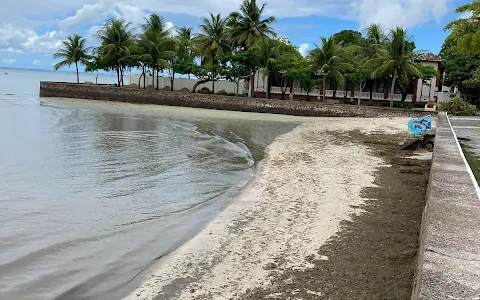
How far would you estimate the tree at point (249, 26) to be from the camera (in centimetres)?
4422

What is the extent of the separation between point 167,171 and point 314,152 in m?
5.73

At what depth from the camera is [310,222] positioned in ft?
23.9

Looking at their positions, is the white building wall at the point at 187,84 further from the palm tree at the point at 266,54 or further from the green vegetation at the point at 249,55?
the palm tree at the point at 266,54

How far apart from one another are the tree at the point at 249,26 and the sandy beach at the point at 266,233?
33065 millimetres

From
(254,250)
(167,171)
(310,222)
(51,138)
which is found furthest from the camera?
(51,138)

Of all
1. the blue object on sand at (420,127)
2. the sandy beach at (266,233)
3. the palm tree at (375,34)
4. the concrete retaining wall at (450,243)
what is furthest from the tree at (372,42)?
the concrete retaining wall at (450,243)

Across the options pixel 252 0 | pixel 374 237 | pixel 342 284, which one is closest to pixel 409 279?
pixel 342 284

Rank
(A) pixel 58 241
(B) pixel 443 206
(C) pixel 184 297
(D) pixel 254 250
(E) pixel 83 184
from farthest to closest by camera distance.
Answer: (E) pixel 83 184 < (A) pixel 58 241 < (D) pixel 254 250 < (B) pixel 443 206 < (C) pixel 184 297

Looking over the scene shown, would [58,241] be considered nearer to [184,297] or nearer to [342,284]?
[184,297]

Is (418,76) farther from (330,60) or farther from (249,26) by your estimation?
(249,26)

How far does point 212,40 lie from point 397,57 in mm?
18531

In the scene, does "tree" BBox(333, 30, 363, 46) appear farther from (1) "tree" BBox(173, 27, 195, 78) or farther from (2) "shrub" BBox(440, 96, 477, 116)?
(2) "shrub" BBox(440, 96, 477, 116)

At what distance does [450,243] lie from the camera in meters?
4.25

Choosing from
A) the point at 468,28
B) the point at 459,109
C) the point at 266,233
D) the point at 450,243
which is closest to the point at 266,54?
the point at 459,109
